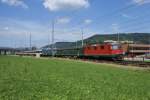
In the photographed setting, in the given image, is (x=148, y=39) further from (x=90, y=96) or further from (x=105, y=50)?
(x=90, y=96)

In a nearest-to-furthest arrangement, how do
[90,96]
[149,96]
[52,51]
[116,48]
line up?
[90,96]
[149,96]
[116,48]
[52,51]

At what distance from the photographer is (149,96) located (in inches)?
563

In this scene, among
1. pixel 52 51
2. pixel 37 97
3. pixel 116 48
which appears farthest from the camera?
pixel 52 51

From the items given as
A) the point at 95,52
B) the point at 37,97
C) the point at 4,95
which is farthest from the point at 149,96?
the point at 95,52

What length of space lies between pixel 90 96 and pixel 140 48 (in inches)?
4027

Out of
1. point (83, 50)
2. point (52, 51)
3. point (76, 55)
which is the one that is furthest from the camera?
point (52, 51)

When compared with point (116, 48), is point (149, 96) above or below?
below

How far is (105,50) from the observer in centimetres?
5594

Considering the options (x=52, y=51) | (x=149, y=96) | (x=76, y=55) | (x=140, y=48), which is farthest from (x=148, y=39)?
(x=149, y=96)

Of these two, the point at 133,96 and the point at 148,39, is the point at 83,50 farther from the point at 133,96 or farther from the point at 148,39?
the point at 148,39

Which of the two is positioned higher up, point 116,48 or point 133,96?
point 116,48

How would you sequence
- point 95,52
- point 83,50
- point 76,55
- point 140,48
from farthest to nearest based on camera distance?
point 140,48 → point 76,55 → point 83,50 → point 95,52

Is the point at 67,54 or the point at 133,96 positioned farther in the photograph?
the point at 67,54

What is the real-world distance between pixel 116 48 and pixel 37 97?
143 feet
